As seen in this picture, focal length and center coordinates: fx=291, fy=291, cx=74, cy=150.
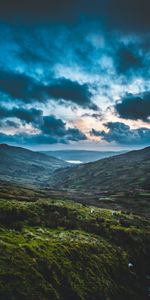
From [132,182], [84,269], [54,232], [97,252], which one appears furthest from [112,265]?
[132,182]

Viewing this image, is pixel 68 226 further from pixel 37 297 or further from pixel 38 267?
pixel 37 297

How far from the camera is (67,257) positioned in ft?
71.1

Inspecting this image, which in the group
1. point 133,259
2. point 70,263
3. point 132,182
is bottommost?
point 132,182

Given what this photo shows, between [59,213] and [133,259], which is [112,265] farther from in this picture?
[59,213]

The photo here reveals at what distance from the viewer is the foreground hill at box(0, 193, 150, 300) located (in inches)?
685

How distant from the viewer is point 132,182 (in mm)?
194875

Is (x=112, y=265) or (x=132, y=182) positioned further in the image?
(x=132, y=182)

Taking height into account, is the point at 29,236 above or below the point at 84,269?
above

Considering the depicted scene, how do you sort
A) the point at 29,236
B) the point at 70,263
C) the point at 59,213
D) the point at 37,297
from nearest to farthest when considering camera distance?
the point at 37,297
the point at 70,263
the point at 29,236
the point at 59,213

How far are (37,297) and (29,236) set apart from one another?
287 inches

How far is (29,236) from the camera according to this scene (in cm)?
2312

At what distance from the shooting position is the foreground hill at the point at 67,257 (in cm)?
1741

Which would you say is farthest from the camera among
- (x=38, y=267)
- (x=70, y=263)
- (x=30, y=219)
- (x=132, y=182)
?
(x=132, y=182)

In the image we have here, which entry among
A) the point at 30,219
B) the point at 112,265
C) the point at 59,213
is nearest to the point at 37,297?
the point at 112,265
